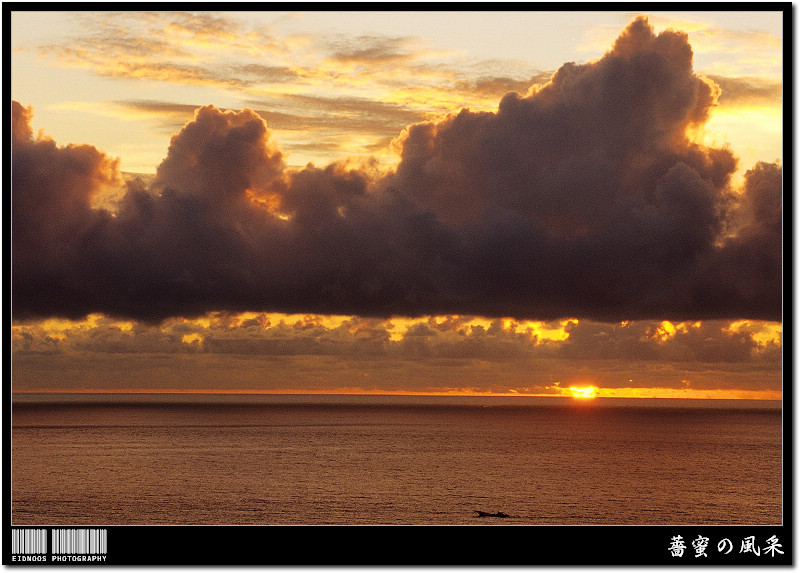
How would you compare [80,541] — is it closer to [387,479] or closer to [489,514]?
[489,514]

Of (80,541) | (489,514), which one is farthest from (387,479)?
(80,541)

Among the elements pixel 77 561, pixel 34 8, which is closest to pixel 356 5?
pixel 34 8

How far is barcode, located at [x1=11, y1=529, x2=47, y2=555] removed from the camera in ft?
63.4

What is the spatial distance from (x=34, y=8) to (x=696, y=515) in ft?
193

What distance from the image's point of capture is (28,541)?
63.5 ft

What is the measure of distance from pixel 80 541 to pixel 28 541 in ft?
4.07

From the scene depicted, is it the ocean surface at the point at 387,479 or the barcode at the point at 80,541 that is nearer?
the barcode at the point at 80,541

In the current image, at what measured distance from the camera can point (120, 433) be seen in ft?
490

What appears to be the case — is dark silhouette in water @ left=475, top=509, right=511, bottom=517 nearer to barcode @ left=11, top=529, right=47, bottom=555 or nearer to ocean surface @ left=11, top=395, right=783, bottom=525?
ocean surface @ left=11, top=395, right=783, bottom=525

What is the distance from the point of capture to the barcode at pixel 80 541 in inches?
760

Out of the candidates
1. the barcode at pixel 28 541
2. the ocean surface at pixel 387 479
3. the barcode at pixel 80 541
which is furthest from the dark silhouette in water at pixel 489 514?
the barcode at pixel 28 541

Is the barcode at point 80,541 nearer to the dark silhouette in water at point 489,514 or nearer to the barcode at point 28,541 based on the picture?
the barcode at point 28,541

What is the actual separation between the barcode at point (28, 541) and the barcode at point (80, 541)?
0.27 meters

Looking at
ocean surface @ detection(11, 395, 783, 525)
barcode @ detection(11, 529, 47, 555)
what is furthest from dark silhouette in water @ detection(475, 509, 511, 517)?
barcode @ detection(11, 529, 47, 555)
